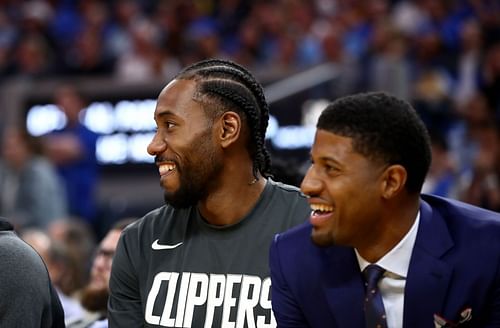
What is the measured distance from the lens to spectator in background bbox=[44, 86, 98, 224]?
9.40m

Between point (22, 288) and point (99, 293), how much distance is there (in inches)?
43.2

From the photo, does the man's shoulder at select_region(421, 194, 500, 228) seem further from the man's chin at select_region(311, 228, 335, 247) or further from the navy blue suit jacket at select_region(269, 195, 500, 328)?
the man's chin at select_region(311, 228, 335, 247)

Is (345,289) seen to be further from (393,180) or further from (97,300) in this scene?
(97,300)

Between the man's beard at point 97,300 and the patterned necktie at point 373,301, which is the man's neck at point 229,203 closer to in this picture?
the patterned necktie at point 373,301

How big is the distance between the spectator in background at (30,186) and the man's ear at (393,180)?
5.92 m

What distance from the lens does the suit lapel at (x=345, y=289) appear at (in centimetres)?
313

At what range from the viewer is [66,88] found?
9.69m

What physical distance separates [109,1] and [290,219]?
990cm

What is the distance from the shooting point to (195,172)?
11.5 feet

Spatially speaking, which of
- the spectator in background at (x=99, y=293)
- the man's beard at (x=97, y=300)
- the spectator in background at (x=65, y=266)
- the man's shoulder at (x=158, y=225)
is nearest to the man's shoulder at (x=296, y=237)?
the man's shoulder at (x=158, y=225)

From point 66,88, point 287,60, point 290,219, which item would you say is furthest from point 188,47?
point 290,219

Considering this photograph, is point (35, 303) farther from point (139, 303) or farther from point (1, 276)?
point (139, 303)

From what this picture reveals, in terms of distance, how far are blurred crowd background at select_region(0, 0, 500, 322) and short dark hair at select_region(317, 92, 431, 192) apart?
131 inches

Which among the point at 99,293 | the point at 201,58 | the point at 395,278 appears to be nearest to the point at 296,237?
the point at 395,278
